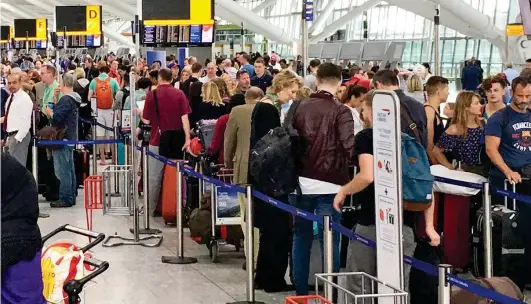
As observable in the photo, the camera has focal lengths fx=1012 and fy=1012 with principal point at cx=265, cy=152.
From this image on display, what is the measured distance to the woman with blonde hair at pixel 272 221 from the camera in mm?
8094

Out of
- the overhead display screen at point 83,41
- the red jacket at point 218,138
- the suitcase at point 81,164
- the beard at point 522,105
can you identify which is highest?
the overhead display screen at point 83,41

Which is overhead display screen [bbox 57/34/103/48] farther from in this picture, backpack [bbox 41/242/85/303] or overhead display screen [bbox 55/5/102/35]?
backpack [bbox 41/242/85/303]

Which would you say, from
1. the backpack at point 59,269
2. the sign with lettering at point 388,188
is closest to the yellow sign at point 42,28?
the backpack at point 59,269

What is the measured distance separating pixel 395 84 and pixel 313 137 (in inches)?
29.0

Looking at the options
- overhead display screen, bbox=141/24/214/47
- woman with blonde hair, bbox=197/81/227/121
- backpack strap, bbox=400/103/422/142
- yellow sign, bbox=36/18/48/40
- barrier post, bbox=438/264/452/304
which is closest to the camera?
barrier post, bbox=438/264/452/304

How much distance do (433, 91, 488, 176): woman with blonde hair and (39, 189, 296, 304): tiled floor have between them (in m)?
1.99

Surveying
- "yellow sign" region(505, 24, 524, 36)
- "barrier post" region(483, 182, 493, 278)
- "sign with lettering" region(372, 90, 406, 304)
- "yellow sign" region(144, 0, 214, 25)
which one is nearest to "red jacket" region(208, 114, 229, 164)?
"barrier post" region(483, 182, 493, 278)

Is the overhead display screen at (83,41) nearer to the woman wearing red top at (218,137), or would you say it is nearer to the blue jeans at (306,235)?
the woman wearing red top at (218,137)

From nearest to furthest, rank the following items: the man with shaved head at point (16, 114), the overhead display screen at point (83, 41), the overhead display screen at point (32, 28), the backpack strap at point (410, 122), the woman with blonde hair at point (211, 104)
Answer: the backpack strap at point (410, 122)
the woman with blonde hair at point (211, 104)
the man with shaved head at point (16, 114)
the overhead display screen at point (83, 41)
the overhead display screen at point (32, 28)

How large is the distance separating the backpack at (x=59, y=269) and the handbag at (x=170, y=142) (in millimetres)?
5635

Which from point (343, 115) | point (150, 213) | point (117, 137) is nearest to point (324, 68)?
point (343, 115)

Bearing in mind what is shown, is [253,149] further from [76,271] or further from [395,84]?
[76,271]

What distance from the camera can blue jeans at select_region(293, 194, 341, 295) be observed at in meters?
7.34

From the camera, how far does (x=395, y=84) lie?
696 cm
